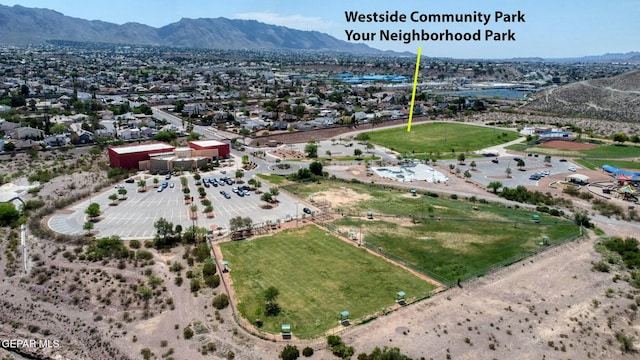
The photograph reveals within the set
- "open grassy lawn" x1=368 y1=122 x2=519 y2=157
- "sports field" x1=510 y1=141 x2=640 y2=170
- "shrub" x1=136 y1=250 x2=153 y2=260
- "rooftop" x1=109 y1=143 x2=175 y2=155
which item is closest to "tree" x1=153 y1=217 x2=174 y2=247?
"shrub" x1=136 y1=250 x2=153 y2=260

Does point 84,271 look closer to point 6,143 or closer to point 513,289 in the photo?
point 513,289

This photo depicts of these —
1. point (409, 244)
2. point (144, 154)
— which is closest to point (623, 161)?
point (409, 244)

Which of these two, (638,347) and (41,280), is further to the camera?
(41,280)

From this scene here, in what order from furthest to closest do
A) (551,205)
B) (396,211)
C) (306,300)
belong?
1. (551,205)
2. (396,211)
3. (306,300)

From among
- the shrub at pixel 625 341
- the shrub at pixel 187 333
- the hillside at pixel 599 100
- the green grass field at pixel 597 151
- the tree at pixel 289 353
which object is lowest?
the shrub at pixel 187 333

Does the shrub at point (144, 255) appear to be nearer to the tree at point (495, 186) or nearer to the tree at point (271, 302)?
the tree at point (271, 302)

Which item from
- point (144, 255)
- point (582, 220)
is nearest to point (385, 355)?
point (144, 255)

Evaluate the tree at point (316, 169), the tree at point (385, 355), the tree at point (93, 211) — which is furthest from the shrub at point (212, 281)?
the tree at point (316, 169)

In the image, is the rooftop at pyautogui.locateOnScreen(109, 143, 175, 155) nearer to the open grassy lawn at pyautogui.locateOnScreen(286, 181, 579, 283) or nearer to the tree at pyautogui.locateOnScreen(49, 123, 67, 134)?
the tree at pyautogui.locateOnScreen(49, 123, 67, 134)
